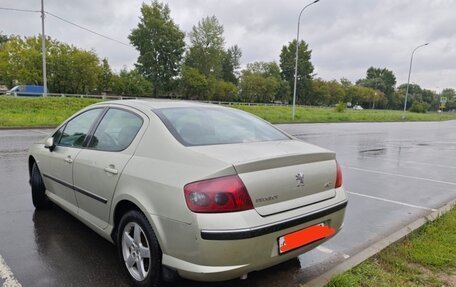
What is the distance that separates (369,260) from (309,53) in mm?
90367

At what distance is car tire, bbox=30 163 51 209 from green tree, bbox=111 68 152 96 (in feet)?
158

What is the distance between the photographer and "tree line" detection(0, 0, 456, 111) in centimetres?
4156

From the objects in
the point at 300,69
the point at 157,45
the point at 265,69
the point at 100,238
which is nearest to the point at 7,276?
the point at 100,238

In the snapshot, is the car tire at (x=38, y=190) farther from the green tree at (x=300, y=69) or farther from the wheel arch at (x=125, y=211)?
the green tree at (x=300, y=69)

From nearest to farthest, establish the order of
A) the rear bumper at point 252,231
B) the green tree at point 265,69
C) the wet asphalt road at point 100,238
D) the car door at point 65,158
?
the rear bumper at point 252,231 < the wet asphalt road at point 100,238 < the car door at point 65,158 < the green tree at point 265,69

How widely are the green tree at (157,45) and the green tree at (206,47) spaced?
426cm

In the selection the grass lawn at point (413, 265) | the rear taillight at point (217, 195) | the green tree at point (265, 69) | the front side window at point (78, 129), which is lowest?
the grass lawn at point (413, 265)

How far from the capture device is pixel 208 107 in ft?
11.9

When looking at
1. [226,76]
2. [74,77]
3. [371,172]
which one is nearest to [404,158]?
[371,172]

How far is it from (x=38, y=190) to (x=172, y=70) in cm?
5977

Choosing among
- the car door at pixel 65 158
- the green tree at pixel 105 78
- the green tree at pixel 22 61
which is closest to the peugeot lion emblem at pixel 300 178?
the car door at pixel 65 158

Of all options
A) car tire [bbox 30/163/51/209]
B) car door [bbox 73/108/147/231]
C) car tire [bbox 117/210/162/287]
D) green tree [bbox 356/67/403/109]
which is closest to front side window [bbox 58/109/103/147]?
car door [bbox 73/108/147/231]

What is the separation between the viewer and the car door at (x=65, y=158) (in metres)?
3.54

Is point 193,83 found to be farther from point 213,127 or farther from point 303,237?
point 303,237
